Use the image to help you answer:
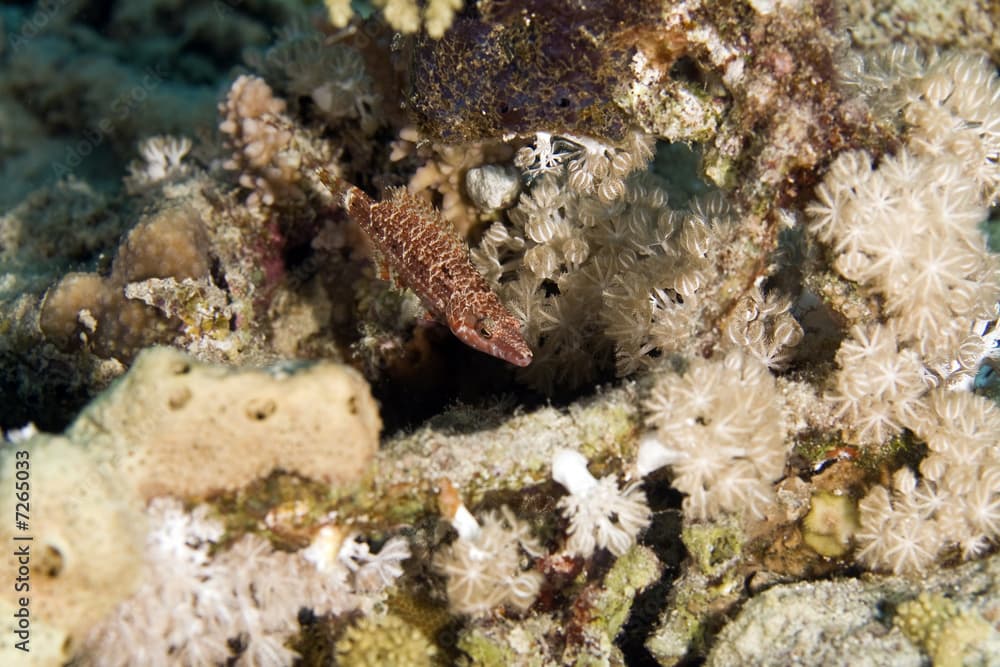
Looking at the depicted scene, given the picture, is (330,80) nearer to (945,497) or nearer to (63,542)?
(63,542)

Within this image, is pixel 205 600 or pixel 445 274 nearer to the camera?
pixel 205 600

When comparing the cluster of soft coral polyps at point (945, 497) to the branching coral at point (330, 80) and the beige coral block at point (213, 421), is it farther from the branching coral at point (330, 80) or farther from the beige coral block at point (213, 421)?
the branching coral at point (330, 80)

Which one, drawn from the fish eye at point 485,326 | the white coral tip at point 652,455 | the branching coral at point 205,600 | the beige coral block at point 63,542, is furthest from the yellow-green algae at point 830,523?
the beige coral block at point 63,542

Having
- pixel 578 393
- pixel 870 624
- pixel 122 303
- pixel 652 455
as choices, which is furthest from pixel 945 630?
pixel 122 303

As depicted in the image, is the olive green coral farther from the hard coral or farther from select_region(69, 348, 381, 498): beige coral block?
the hard coral

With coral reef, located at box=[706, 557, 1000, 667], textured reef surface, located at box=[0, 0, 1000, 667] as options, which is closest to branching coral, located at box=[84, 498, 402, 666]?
textured reef surface, located at box=[0, 0, 1000, 667]

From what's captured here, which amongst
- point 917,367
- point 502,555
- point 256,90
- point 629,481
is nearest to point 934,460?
point 917,367
